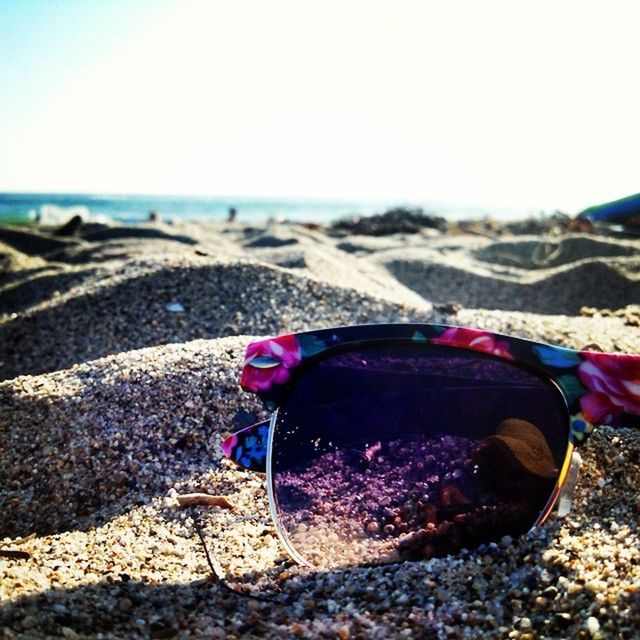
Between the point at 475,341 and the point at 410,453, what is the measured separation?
283 millimetres

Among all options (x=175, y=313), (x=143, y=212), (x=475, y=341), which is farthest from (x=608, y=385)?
(x=143, y=212)

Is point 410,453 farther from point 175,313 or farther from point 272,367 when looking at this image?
point 175,313

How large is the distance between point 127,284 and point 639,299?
3071 millimetres

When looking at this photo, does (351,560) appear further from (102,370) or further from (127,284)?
(127,284)


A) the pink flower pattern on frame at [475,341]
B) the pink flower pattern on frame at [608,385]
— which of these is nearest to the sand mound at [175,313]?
the pink flower pattern on frame at [475,341]

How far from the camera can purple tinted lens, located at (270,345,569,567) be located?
1343 millimetres

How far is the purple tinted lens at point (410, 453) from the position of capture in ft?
4.41

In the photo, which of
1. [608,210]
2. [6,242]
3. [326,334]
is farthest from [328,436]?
[6,242]

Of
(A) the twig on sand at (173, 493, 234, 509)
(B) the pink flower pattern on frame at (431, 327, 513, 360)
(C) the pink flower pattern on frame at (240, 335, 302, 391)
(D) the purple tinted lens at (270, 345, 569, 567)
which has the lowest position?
(A) the twig on sand at (173, 493, 234, 509)

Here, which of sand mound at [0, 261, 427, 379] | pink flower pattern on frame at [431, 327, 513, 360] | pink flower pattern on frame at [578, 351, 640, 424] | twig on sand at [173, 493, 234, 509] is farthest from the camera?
sand mound at [0, 261, 427, 379]

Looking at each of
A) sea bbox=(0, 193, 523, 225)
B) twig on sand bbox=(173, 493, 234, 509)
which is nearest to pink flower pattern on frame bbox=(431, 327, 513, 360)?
twig on sand bbox=(173, 493, 234, 509)

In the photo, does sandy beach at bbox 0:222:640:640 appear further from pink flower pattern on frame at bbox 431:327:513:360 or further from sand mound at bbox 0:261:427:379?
pink flower pattern on frame at bbox 431:327:513:360

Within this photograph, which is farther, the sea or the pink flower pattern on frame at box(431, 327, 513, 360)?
the sea

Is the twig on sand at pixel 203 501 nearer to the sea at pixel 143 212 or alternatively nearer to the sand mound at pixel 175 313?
the sand mound at pixel 175 313
